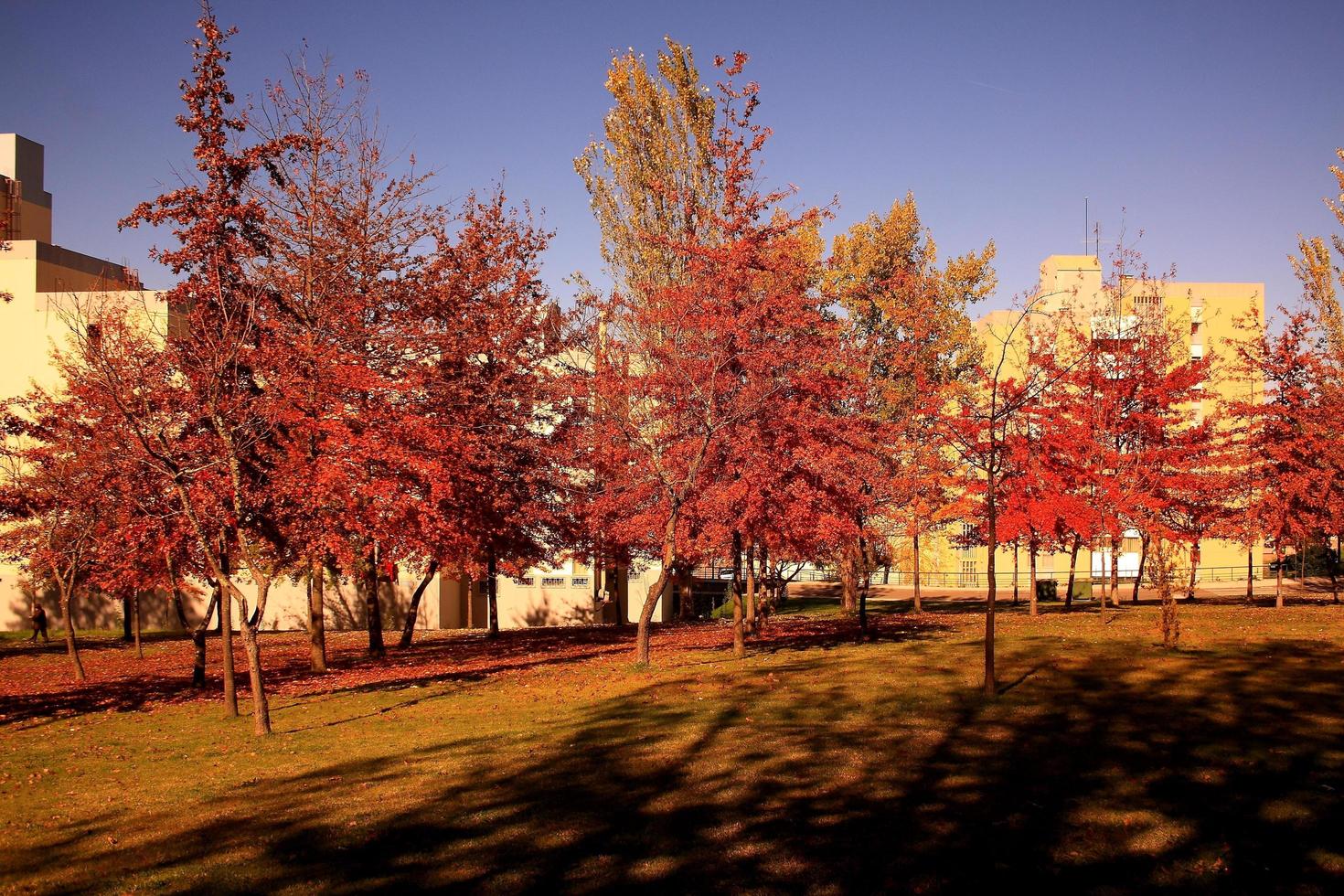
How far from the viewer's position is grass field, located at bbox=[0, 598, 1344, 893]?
914 centimetres

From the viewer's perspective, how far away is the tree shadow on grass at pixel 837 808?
892cm

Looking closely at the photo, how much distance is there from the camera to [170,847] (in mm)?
10328

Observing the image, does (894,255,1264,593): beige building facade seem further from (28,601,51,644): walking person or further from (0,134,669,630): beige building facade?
(28,601,51,644): walking person

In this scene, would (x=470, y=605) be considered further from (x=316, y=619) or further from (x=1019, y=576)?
(x=1019, y=576)

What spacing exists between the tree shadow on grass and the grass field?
0.04m

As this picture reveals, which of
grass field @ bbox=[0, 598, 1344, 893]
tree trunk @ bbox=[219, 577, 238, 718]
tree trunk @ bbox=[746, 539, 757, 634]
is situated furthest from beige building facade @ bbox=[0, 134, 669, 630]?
tree trunk @ bbox=[219, 577, 238, 718]

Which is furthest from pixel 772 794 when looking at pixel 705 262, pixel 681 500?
pixel 705 262

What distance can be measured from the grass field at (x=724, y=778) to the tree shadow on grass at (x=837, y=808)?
42 mm

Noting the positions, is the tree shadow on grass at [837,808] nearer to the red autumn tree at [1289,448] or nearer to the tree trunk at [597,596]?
the red autumn tree at [1289,448]

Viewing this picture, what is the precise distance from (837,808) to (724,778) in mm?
1826

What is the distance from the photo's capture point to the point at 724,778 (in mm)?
12258

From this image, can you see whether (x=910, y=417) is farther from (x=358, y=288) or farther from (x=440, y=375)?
(x=358, y=288)

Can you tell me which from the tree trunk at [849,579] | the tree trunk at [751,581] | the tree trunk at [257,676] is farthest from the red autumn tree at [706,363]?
the tree trunk at [849,579]

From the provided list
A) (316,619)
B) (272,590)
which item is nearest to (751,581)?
(316,619)
